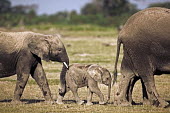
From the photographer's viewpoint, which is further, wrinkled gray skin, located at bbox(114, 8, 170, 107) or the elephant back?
the elephant back

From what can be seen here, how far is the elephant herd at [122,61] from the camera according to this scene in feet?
42.5

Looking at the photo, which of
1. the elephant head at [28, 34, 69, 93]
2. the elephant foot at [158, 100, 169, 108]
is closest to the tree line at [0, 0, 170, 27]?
the elephant head at [28, 34, 69, 93]

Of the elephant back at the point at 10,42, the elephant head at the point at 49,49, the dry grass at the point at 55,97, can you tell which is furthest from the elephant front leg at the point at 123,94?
the elephant back at the point at 10,42

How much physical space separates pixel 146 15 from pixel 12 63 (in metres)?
3.70

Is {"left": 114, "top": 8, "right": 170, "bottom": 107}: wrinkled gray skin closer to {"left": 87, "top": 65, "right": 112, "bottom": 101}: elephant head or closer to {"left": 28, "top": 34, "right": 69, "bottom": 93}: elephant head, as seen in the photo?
{"left": 87, "top": 65, "right": 112, "bottom": 101}: elephant head

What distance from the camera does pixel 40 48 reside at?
46.2 ft

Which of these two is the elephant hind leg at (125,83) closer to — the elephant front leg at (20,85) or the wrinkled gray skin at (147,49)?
the wrinkled gray skin at (147,49)

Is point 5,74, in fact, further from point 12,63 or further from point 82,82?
point 82,82

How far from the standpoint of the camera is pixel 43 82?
564 inches

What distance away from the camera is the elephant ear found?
14039 millimetres

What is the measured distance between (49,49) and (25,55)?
2.12ft

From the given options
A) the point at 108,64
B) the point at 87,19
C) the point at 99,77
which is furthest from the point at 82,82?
the point at 87,19

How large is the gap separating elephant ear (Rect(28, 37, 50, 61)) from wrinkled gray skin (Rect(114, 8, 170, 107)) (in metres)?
1.95

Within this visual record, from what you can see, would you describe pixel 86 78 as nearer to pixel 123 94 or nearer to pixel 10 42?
pixel 123 94
